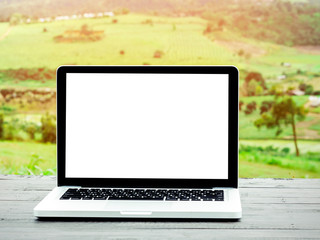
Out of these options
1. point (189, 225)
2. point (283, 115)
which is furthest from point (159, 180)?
point (283, 115)

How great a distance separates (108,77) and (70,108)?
5.5 inches

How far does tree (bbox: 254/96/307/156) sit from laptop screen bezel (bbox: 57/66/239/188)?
4.02 meters

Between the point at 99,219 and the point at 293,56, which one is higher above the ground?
the point at 293,56

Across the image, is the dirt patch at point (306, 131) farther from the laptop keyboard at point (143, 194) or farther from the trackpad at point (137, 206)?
the trackpad at point (137, 206)

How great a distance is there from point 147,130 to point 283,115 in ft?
13.7

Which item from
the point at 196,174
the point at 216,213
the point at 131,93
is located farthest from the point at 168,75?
the point at 216,213

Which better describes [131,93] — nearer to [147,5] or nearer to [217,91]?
[217,91]

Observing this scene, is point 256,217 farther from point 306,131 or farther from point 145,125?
point 306,131

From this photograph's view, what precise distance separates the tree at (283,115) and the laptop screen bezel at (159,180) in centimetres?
402

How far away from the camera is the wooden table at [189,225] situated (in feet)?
3.29

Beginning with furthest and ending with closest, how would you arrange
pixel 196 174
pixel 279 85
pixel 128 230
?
pixel 279 85
pixel 196 174
pixel 128 230

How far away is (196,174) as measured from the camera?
125cm

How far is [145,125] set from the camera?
4.19 feet

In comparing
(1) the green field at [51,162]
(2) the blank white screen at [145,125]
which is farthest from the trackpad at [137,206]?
(1) the green field at [51,162]
